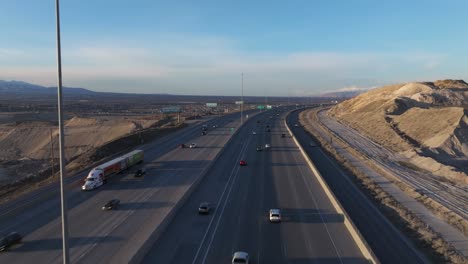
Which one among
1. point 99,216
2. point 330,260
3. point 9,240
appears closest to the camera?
point 330,260

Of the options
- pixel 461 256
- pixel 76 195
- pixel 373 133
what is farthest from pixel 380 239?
pixel 373 133

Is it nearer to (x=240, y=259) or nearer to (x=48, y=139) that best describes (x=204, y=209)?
(x=240, y=259)

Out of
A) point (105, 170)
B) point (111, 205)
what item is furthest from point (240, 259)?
point (105, 170)

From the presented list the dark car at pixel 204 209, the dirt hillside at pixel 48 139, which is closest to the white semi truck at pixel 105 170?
the dark car at pixel 204 209

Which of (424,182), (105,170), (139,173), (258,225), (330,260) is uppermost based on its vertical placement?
(105,170)

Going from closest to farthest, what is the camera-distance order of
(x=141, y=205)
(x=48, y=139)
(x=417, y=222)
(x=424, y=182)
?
1. (x=417, y=222)
2. (x=141, y=205)
3. (x=424, y=182)
4. (x=48, y=139)

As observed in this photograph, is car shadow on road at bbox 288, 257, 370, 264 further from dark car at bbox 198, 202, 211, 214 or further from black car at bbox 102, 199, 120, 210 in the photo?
black car at bbox 102, 199, 120, 210

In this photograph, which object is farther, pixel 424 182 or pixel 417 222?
pixel 424 182

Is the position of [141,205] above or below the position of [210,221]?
above
